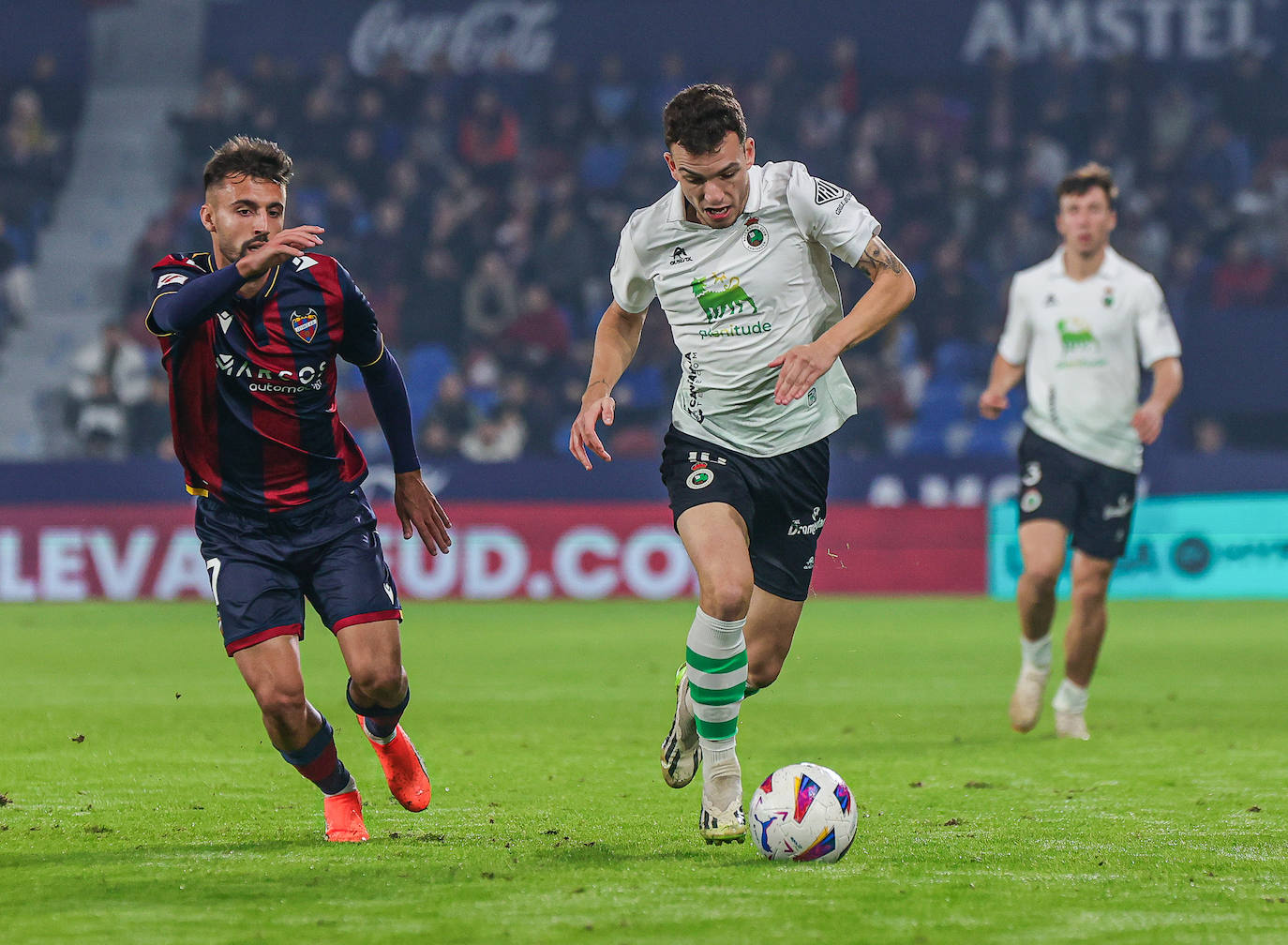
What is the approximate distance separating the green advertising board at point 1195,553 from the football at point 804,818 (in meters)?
10.8

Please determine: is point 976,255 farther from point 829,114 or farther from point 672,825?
point 672,825

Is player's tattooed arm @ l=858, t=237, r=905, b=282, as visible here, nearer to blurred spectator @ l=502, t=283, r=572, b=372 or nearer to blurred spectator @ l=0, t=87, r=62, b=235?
blurred spectator @ l=502, t=283, r=572, b=372

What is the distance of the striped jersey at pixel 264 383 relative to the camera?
197 inches

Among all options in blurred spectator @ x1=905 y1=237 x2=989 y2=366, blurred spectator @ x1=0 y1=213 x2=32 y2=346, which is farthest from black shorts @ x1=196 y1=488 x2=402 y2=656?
blurred spectator @ x1=0 y1=213 x2=32 y2=346

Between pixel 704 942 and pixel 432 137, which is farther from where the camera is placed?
pixel 432 137

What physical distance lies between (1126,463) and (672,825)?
11.4 feet

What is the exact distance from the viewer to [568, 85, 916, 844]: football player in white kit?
499cm

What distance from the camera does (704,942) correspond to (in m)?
3.57

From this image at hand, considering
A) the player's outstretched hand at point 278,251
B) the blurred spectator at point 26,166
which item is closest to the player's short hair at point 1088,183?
the player's outstretched hand at point 278,251

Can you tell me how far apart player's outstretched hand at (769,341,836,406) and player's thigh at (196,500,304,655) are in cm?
148

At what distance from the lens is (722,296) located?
5312 millimetres

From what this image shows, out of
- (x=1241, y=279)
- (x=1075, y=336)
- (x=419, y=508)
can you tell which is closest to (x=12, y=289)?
(x=1241, y=279)

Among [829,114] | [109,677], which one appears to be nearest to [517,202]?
[829,114]

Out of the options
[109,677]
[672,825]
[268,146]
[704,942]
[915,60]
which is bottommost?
[109,677]
